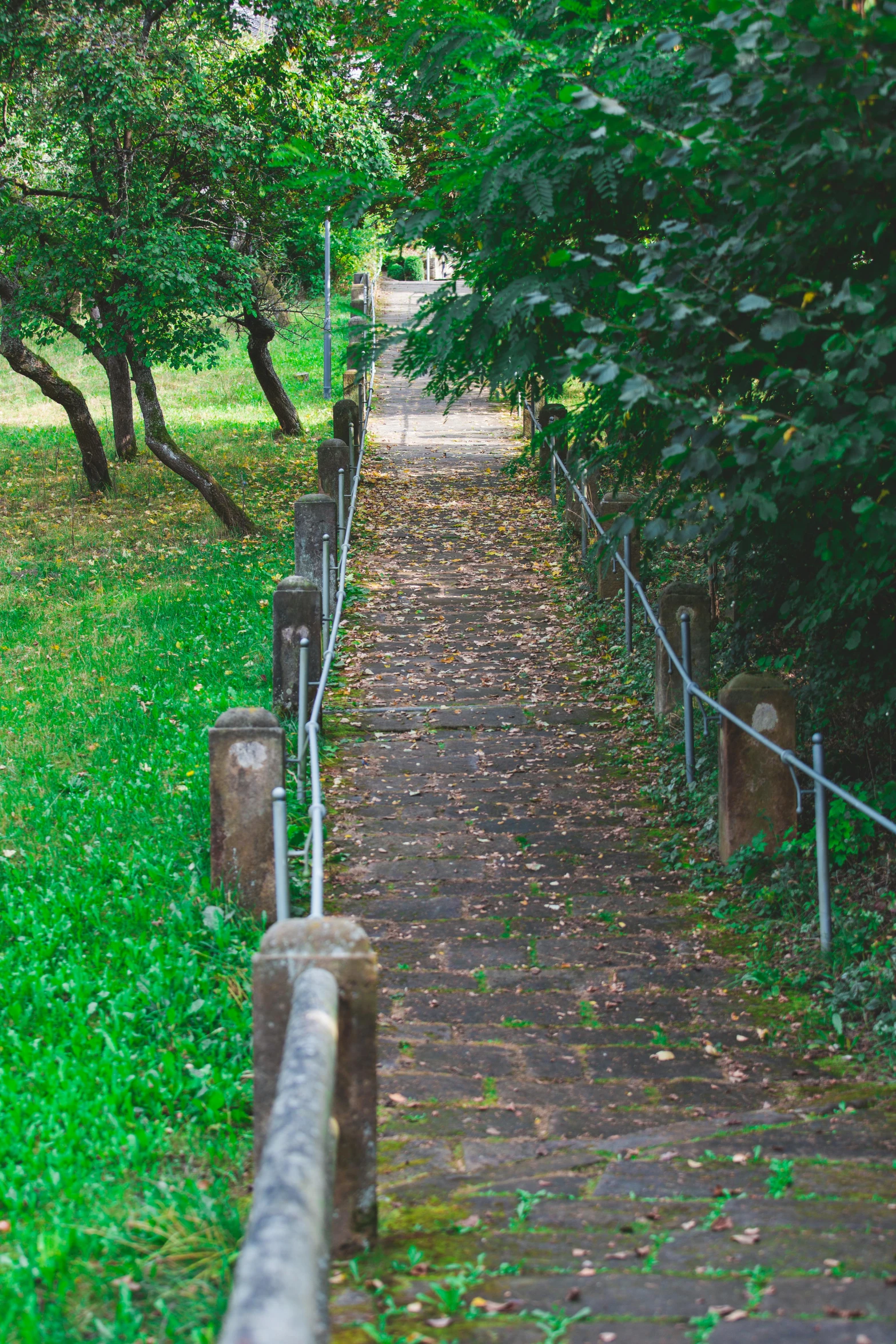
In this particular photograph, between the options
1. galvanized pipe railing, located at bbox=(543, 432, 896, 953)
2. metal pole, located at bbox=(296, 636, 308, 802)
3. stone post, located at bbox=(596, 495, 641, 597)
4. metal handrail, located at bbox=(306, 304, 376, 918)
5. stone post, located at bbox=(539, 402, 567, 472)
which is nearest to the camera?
metal handrail, located at bbox=(306, 304, 376, 918)

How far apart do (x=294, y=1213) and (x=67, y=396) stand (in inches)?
687

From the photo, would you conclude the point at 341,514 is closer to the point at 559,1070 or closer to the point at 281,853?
the point at 281,853

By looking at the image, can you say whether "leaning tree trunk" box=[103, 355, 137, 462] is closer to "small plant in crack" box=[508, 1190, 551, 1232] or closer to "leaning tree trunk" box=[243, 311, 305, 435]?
"leaning tree trunk" box=[243, 311, 305, 435]

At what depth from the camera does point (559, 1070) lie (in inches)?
189

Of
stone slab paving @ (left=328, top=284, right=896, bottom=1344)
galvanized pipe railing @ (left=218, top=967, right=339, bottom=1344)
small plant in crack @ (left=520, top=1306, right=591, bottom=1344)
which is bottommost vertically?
stone slab paving @ (left=328, top=284, right=896, bottom=1344)

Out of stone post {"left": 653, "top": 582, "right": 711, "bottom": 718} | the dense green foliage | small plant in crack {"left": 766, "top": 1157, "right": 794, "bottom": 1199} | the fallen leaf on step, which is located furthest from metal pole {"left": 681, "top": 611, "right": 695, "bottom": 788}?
the fallen leaf on step

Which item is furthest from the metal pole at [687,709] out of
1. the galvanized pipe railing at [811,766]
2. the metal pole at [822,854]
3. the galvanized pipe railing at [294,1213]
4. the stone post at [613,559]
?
the galvanized pipe railing at [294,1213]

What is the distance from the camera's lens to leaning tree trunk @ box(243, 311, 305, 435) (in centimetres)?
1912

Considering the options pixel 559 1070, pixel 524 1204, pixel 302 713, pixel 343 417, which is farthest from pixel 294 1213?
pixel 343 417

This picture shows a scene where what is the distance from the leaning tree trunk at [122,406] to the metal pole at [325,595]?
11.0 metres

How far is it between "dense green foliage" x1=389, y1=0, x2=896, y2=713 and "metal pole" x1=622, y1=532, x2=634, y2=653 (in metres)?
2.85

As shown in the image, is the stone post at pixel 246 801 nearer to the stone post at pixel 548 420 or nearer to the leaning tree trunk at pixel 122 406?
the stone post at pixel 548 420

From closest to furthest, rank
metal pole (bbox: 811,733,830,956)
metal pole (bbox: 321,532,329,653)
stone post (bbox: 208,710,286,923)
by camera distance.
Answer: metal pole (bbox: 811,733,830,956)
stone post (bbox: 208,710,286,923)
metal pole (bbox: 321,532,329,653)

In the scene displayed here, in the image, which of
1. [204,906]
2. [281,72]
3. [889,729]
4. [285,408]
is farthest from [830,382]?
[285,408]
